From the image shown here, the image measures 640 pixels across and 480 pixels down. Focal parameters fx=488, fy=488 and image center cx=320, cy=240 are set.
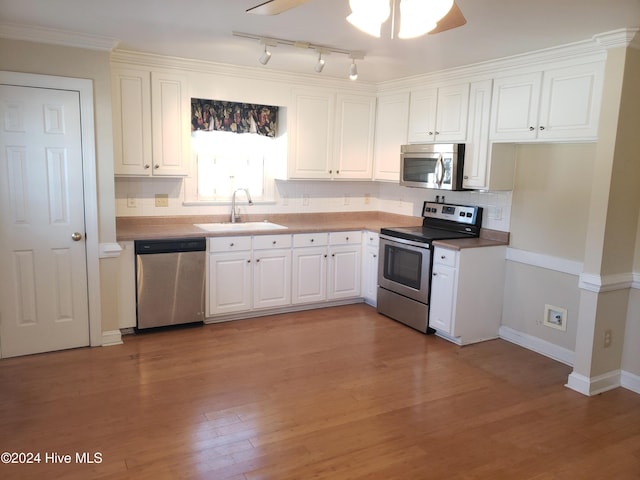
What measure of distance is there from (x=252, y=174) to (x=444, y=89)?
6.89ft

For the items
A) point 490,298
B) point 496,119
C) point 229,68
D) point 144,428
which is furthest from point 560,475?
point 229,68

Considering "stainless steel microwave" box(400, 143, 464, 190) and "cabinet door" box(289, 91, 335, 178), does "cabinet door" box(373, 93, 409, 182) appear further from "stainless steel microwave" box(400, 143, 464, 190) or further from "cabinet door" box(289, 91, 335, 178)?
"cabinet door" box(289, 91, 335, 178)

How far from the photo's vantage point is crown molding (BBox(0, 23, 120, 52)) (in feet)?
11.0

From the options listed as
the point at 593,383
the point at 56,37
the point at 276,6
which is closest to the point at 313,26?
the point at 276,6

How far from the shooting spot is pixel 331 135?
517 cm

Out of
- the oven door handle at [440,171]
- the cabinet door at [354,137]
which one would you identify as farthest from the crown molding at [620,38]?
the cabinet door at [354,137]

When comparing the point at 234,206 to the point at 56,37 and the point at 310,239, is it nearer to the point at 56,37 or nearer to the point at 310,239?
the point at 310,239

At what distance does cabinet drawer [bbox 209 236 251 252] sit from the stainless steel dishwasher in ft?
0.31

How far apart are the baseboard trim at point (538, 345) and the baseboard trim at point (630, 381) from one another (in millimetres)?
373

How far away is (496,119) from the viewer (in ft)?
13.3

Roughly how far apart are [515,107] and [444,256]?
133cm

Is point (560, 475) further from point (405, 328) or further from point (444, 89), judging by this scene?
point (444, 89)

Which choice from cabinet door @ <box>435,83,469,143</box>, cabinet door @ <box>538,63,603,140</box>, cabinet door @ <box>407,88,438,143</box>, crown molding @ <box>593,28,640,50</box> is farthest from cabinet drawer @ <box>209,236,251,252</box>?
crown molding @ <box>593,28,640,50</box>

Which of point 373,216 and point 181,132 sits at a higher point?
point 181,132
